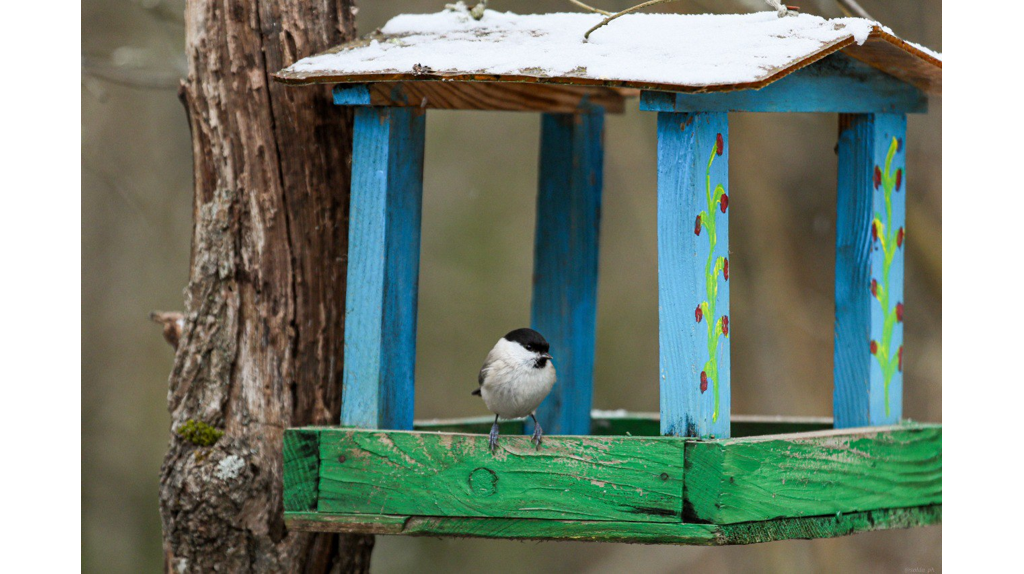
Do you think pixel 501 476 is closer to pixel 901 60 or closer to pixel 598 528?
pixel 598 528

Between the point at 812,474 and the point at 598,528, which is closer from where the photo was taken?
the point at 598,528

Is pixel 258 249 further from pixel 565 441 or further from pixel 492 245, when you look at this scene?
pixel 492 245

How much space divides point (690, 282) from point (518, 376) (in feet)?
2.25

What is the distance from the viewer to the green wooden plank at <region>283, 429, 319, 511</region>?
265cm

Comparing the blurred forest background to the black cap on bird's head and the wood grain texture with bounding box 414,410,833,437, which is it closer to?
the wood grain texture with bounding box 414,410,833,437

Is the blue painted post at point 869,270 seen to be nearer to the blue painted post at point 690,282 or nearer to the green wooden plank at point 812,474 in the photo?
the green wooden plank at point 812,474

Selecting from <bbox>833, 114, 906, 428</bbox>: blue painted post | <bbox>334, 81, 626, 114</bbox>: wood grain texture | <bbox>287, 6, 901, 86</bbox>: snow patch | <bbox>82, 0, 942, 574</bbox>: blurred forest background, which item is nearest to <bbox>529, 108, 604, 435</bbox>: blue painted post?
<bbox>334, 81, 626, 114</bbox>: wood grain texture

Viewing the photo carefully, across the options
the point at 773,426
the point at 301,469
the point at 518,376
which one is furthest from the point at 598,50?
the point at 773,426

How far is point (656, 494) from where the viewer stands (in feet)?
7.93

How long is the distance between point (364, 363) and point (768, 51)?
1247 mm

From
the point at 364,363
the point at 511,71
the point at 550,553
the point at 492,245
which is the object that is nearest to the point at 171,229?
the point at 492,245

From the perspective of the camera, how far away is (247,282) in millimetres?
2955

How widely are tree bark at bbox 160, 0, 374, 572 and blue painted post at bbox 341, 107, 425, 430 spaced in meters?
0.27

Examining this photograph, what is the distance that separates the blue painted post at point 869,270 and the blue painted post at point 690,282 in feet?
2.46
